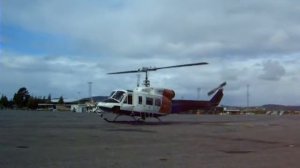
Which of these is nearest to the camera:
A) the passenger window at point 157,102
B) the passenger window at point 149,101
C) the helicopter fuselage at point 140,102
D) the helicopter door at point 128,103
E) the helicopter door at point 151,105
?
the helicopter fuselage at point 140,102

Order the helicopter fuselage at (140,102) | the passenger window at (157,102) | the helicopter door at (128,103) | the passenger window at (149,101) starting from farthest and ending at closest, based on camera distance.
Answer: the passenger window at (157,102)
the passenger window at (149,101)
the helicopter door at (128,103)
the helicopter fuselage at (140,102)

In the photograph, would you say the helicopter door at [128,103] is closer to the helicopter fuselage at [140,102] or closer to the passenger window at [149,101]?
the helicopter fuselage at [140,102]

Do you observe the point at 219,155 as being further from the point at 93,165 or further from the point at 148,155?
the point at 93,165

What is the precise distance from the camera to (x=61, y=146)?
16.2 m

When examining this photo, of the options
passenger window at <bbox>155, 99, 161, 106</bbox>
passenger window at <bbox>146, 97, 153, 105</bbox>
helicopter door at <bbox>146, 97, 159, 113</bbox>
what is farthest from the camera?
passenger window at <bbox>155, 99, 161, 106</bbox>

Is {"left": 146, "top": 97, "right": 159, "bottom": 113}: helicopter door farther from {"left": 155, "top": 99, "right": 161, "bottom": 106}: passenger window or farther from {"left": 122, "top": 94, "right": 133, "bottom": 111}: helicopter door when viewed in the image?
{"left": 122, "top": 94, "right": 133, "bottom": 111}: helicopter door

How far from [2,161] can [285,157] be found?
28.6 feet

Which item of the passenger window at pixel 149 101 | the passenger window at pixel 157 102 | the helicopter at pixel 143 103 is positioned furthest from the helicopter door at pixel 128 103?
the passenger window at pixel 157 102

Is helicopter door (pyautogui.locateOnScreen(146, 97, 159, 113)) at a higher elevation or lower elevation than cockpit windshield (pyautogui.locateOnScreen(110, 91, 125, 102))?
lower

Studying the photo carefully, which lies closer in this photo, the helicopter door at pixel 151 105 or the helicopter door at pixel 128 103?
the helicopter door at pixel 128 103

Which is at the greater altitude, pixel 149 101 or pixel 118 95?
pixel 118 95

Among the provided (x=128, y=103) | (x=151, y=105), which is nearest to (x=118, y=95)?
(x=128, y=103)

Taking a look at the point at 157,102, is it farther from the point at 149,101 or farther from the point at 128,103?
the point at 128,103

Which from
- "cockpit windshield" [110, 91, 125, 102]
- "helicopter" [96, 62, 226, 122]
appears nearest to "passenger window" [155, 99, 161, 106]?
"helicopter" [96, 62, 226, 122]
